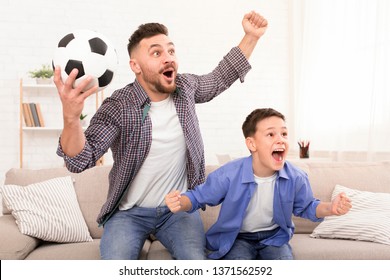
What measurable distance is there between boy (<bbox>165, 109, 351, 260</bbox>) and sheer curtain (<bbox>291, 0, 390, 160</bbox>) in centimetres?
243

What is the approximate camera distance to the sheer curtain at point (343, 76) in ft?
14.0

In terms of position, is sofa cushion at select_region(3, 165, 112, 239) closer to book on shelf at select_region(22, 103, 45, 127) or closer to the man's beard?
the man's beard

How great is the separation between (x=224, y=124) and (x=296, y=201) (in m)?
3.77

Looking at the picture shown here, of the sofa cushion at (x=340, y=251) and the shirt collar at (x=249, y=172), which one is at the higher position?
the shirt collar at (x=249, y=172)

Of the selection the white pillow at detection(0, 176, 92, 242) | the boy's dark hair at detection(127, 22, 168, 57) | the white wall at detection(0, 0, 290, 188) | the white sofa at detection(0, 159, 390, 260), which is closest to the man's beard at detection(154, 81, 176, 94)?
the boy's dark hair at detection(127, 22, 168, 57)

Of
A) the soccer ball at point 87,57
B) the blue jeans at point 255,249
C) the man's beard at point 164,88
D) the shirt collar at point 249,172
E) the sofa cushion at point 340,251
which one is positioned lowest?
the sofa cushion at point 340,251

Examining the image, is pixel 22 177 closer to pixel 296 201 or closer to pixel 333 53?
pixel 296 201

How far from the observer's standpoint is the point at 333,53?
4.97 metres

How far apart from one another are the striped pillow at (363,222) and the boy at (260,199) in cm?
40

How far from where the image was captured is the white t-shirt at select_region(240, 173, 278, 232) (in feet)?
6.72

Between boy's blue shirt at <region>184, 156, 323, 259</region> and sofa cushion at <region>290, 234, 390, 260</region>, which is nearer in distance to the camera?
boy's blue shirt at <region>184, 156, 323, 259</region>

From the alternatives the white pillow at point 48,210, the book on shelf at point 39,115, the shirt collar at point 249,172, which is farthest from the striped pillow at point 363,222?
the book on shelf at point 39,115

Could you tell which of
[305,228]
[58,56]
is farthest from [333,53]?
[58,56]

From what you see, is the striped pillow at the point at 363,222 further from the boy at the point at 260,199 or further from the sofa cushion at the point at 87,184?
the sofa cushion at the point at 87,184
